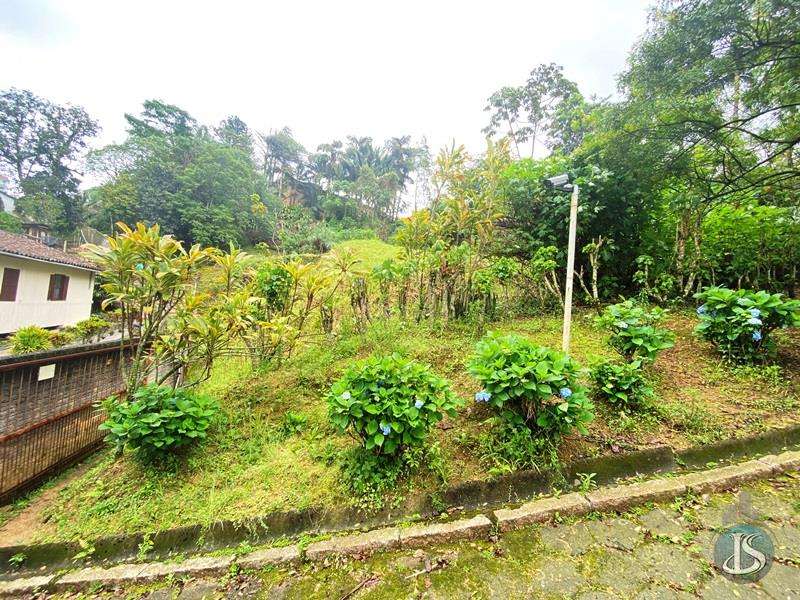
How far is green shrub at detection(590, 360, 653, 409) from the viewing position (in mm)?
2227

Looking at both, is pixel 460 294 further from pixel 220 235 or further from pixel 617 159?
pixel 220 235

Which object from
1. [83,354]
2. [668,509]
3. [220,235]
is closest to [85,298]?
[220,235]

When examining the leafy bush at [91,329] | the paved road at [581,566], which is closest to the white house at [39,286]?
the leafy bush at [91,329]

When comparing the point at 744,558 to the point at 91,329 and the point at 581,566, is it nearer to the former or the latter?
the point at 581,566

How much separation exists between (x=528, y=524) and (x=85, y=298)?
14994 mm

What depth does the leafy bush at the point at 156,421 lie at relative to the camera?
81.7 inches

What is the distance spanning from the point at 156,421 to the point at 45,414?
227 cm

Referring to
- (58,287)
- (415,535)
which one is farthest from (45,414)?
(58,287)

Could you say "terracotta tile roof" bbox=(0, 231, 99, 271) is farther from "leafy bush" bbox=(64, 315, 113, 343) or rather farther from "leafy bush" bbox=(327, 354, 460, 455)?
"leafy bush" bbox=(327, 354, 460, 455)

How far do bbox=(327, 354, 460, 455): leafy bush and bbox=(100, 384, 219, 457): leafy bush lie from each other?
4.01ft

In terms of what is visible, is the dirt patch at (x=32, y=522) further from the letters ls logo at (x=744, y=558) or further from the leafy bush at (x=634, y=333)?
the leafy bush at (x=634, y=333)

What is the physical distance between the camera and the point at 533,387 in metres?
1.74

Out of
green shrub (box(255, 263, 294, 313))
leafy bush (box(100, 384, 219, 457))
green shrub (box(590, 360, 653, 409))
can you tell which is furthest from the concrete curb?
green shrub (box(255, 263, 294, 313))

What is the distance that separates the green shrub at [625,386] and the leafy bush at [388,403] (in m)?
1.35
